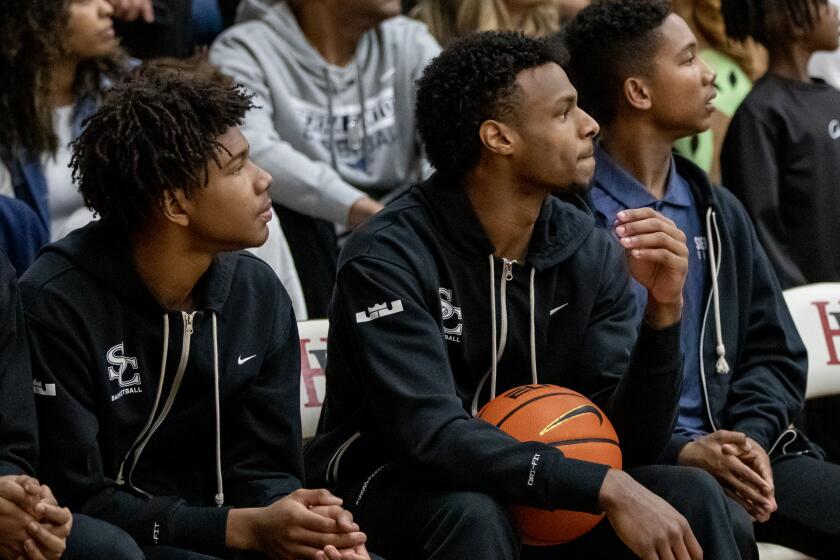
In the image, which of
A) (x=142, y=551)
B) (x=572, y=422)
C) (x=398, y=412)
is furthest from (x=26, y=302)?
(x=572, y=422)

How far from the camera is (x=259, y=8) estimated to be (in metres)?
4.71

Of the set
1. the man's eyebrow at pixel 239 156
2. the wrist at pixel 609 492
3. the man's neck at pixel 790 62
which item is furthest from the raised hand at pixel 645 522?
the man's neck at pixel 790 62

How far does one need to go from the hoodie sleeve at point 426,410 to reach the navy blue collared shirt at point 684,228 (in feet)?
2.30

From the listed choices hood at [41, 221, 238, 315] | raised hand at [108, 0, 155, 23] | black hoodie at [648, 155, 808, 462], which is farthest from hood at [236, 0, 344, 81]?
hood at [41, 221, 238, 315]

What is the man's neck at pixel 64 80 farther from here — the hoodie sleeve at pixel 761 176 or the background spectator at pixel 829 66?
the background spectator at pixel 829 66

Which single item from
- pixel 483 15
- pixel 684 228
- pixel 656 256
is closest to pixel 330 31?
pixel 483 15

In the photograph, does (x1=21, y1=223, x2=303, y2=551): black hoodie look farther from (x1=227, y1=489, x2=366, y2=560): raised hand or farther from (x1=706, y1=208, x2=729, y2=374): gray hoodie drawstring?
(x1=706, y1=208, x2=729, y2=374): gray hoodie drawstring

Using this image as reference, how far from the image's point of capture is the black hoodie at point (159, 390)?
2.84 m

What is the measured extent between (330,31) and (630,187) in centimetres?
135

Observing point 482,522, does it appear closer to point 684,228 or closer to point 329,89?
point 684,228

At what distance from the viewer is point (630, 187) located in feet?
12.2

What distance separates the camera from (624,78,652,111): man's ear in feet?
12.6

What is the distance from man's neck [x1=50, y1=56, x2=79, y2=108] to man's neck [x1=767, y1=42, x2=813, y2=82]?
6.94 ft

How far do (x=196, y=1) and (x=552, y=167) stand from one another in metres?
2.26
